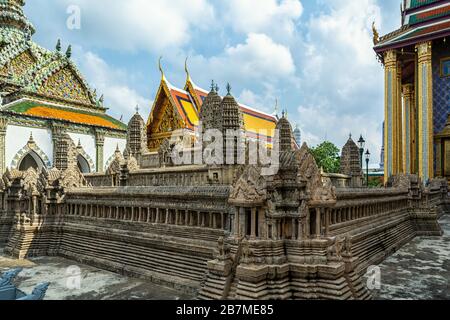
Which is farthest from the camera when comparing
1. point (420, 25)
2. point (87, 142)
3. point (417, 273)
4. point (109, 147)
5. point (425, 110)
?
point (109, 147)

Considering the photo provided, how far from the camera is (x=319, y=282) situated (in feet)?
28.8

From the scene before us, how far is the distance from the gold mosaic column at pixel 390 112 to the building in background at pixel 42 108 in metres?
27.3

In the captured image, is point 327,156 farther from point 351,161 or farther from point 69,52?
point 69,52

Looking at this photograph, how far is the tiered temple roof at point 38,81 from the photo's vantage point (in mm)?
36938

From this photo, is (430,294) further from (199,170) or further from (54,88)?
(54,88)

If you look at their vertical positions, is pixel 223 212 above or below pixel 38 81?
below

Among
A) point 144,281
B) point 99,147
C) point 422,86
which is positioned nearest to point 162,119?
point 99,147

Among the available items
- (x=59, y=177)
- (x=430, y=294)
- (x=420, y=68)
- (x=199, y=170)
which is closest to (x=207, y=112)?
(x=199, y=170)

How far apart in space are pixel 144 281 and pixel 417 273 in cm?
862

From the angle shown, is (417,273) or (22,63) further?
(22,63)

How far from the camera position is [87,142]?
39406 mm

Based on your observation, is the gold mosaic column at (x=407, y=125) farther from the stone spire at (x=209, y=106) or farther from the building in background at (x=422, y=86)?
the stone spire at (x=209, y=106)

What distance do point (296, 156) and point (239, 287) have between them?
3371 millimetres

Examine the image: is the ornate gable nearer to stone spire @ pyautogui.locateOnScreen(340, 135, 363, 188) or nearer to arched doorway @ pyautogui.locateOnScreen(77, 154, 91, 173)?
arched doorway @ pyautogui.locateOnScreen(77, 154, 91, 173)
